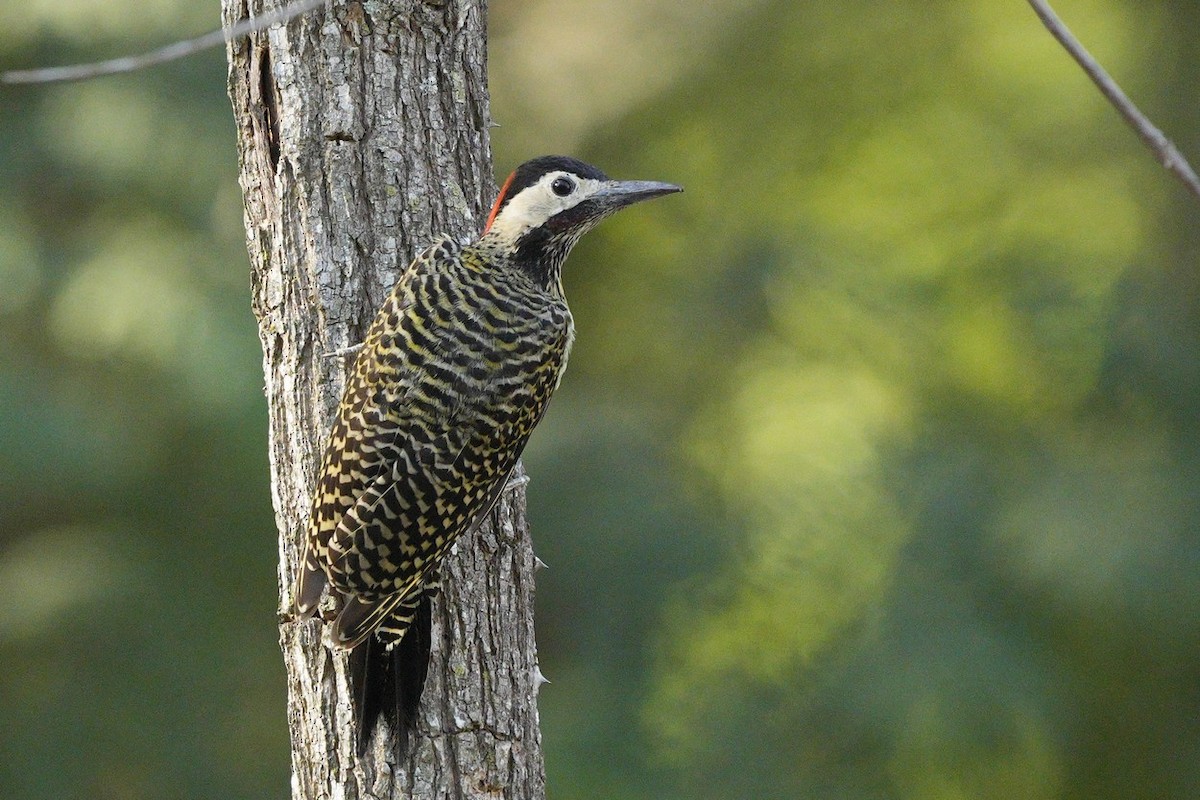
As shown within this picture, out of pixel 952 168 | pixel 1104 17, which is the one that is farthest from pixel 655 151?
pixel 1104 17

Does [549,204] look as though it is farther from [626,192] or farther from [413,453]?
[413,453]

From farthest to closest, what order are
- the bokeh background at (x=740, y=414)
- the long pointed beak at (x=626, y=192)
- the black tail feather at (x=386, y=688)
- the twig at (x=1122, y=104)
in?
the bokeh background at (x=740, y=414) < the long pointed beak at (x=626, y=192) < the black tail feather at (x=386, y=688) < the twig at (x=1122, y=104)

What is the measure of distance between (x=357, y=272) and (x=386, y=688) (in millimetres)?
842

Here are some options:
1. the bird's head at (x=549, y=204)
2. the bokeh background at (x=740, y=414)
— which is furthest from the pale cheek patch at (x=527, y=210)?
the bokeh background at (x=740, y=414)

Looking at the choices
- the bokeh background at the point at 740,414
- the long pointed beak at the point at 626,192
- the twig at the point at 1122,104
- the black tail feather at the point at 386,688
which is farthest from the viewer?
the bokeh background at the point at 740,414

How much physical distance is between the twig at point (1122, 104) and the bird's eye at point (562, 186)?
2.11 m

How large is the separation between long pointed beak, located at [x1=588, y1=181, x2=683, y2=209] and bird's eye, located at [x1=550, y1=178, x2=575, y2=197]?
53 mm

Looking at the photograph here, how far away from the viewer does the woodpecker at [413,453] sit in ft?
8.60

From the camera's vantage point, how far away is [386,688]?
2582mm

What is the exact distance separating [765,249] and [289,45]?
10.3ft

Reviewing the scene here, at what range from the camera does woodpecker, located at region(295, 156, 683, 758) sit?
2.62 meters

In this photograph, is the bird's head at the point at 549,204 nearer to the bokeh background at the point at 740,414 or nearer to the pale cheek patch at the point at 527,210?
the pale cheek patch at the point at 527,210

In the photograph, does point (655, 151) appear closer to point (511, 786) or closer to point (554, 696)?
point (554, 696)

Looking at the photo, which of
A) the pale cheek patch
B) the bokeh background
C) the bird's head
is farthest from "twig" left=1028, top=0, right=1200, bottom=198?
the bokeh background
